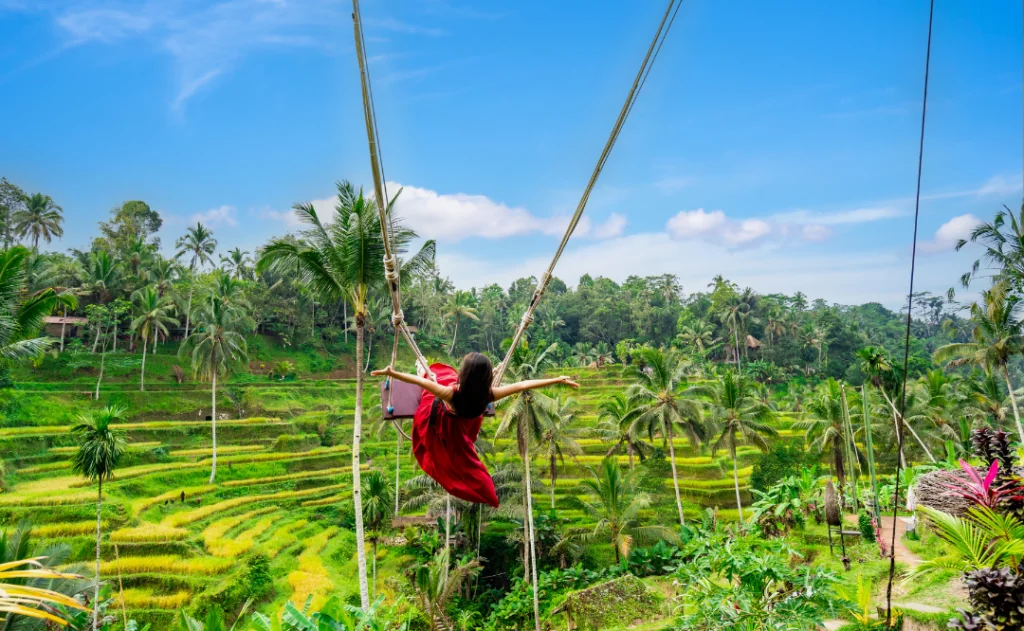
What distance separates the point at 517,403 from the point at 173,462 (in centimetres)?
1381

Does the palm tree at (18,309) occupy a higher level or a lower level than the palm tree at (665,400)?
higher

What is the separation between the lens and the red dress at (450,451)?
245 cm

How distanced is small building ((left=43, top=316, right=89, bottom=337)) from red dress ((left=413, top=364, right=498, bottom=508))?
3198 cm

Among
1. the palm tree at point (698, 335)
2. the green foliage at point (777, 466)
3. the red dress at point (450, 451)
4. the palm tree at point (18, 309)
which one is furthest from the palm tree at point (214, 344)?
the palm tree at point (698, 335)

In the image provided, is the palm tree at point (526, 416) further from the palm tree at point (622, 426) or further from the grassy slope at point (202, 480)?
the grassy slope at point (202, 480)

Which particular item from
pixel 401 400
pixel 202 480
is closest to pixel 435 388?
pixel 401 400

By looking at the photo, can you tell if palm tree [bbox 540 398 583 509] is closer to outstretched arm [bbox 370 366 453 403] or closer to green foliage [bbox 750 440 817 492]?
green foliage [bbox 750 440 817 492]

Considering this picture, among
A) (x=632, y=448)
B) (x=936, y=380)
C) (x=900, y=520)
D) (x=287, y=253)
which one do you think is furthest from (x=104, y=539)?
(x=936, y=380)

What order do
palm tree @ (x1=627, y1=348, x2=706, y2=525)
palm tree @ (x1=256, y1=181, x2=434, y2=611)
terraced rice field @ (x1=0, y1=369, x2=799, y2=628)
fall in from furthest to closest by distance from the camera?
1. palm tree @ (x1=627, y1=348, x2=706, y2=525)
2. terraced rice field @ (x1=0, y1=369, x2=799, y2=628)
3. palm tree @ (x1=256, y1=181, x2=434, y2=611)

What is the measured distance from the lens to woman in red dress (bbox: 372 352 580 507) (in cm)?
230

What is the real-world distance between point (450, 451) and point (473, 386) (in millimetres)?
369

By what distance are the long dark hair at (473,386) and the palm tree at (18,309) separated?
6642 millimetres

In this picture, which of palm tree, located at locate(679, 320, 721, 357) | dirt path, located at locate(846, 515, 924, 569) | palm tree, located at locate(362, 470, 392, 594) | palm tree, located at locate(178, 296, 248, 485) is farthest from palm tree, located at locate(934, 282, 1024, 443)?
palm tree, located at locate(679, 320, 721, 357)

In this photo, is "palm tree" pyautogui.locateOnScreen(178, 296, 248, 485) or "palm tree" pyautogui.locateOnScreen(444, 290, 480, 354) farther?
"palm tree" pyautogui.locateOnScreen(444, 290, 480, 354)
